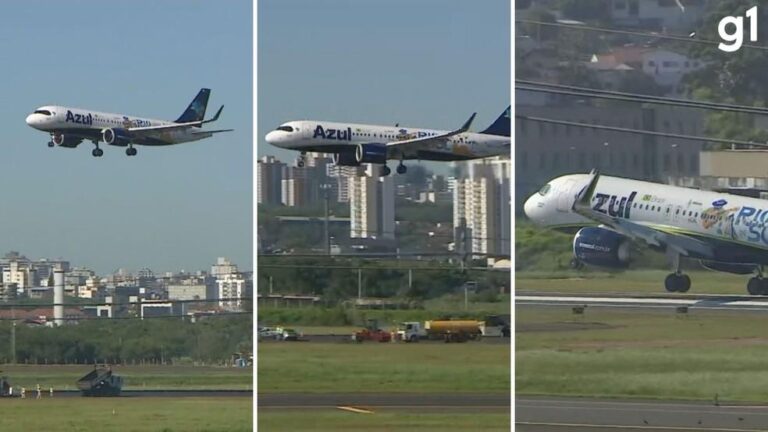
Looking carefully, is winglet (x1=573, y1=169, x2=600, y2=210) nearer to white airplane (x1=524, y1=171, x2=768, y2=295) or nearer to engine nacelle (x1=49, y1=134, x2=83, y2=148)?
white airplane (x1=524, y1=171, x2=768, y2=295)

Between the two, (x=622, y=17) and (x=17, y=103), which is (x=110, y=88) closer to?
(x=17, y=103)

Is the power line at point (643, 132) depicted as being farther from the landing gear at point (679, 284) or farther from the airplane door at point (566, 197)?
the landing gear at point (679, 284)

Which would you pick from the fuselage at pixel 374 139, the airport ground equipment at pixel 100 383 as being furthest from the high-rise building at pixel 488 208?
the airport ground equipment at pixel 100 383

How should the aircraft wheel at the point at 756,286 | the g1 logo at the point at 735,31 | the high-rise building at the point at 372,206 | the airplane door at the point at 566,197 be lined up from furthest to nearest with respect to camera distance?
the high-rise building at the point at 372,206 → the airplane door at the point at 566,197 → the aircraft wheel at the point at 756,286 → the g1 logo at the point at 735,31

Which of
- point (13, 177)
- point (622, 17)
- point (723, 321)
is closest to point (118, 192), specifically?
point (13, 177)

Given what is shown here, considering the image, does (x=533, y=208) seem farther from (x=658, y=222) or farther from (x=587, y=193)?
(x=658, y=222)
